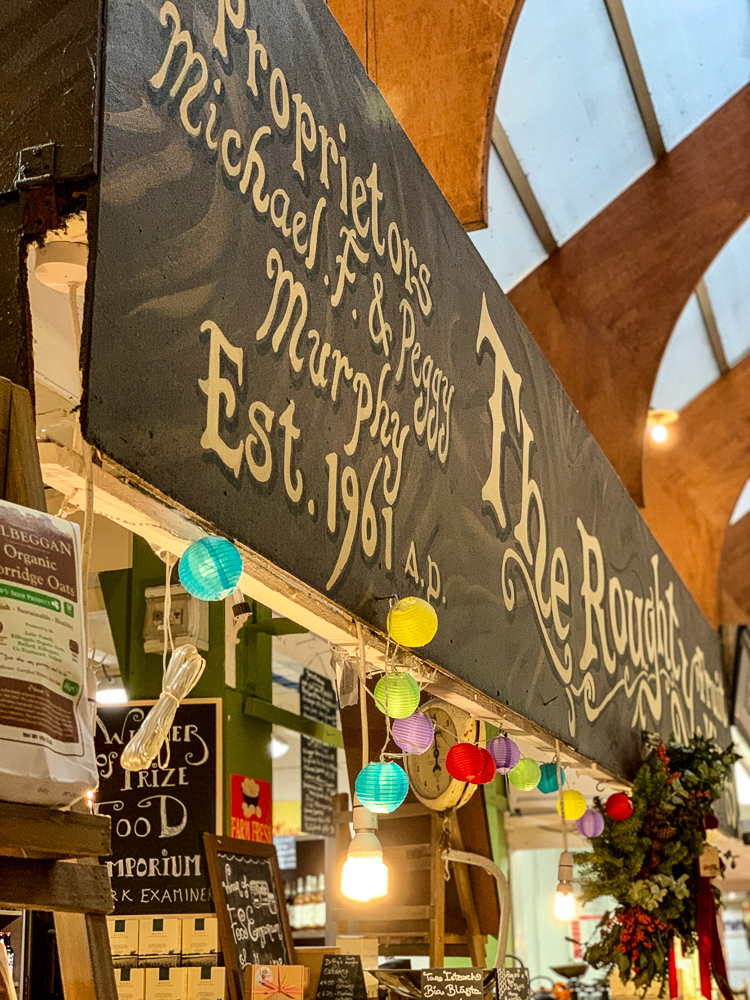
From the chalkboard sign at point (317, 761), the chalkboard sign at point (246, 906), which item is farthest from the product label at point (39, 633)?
the chalkboard sign at point (317, 761)

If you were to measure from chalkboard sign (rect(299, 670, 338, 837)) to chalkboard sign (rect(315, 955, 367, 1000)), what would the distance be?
10.9 ft

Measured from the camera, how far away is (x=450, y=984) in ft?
10.6

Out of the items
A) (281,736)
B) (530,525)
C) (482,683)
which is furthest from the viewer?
(281,736)

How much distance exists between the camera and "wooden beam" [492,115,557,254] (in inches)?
253

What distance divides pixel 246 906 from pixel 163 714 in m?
2.95

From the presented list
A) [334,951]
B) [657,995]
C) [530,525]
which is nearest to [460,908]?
[334,951]

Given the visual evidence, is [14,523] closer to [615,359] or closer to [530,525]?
[530,525]

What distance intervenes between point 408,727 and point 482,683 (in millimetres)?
399

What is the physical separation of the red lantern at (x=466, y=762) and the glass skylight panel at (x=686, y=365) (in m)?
6.35

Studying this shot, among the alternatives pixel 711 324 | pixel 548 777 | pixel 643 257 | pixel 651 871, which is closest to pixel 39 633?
pixel 548 777

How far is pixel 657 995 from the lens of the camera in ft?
16.9

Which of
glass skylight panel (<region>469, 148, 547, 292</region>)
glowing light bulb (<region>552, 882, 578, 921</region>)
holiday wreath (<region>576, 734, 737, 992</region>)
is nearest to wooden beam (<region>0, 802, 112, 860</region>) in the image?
glowing light bulb (<region>552, 882, 578, 921</region>)

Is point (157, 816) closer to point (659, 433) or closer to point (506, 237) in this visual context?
point (506, 237)

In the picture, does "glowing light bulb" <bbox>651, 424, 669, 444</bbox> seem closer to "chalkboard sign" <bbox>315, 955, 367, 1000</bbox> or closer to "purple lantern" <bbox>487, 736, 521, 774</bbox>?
"purple lantern" <bbox>487, 736, 521, 774</bbox>
